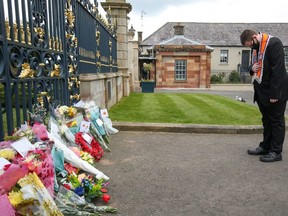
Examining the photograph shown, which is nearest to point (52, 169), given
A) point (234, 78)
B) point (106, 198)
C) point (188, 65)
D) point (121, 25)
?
point (106, 198)

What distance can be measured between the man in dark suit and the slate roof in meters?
32.4

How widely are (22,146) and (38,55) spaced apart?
5.33 feet

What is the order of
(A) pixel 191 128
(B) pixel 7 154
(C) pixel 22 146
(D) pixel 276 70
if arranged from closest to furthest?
(B) pixel 7 154, (C) pixel 22 146, (D) pixel 276 70, (A) pixel 191 128

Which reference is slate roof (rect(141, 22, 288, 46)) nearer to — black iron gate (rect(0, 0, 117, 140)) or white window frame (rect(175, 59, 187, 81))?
white window frame (rect(175, 59, 187, 81))

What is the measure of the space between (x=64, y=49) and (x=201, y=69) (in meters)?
25.2

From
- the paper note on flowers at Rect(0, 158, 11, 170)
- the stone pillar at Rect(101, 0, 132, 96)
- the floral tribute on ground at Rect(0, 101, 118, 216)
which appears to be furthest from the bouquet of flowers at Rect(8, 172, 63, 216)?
the stone pillar at Rect(101, 0, 132, 96)

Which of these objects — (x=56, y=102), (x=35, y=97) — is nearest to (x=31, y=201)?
(x=35, y=97)

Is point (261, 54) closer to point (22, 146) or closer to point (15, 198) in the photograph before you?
point (22, 146)

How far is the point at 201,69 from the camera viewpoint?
93.6 feet

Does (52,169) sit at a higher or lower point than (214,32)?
lower

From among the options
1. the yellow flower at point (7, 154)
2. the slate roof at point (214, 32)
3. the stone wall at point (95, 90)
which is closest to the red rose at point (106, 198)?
the yellow flower at point (7, 154)

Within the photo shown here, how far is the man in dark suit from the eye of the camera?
399 centimetres

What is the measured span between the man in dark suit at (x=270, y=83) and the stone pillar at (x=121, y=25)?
825 cm

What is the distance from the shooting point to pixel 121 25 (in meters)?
12.0
